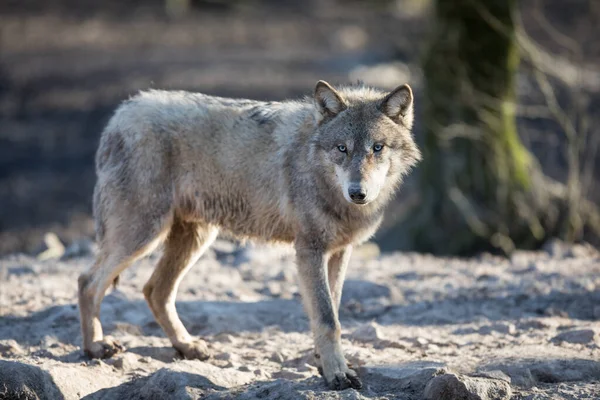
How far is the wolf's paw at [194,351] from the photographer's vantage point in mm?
6449

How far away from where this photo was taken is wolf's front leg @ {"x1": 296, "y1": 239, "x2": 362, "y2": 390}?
5527 mm

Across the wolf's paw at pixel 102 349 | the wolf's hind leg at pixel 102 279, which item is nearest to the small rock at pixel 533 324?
the wolf's hind leg at pixel 102 279

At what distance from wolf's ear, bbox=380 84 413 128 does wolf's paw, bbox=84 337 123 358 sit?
8.30ft

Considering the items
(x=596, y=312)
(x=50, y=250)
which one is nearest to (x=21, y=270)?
(x=50, y=250)

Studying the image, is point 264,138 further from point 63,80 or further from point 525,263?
point 63,80

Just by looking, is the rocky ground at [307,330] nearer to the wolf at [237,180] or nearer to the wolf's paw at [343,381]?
the wolf's paw at [343,381]

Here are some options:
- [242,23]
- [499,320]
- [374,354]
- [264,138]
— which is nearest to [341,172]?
[264,138]

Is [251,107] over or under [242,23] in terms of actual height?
under

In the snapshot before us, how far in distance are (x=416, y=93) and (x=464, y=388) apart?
12.5 m

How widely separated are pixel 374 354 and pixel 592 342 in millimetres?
1559

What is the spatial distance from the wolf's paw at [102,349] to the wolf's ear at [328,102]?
2.19 meters

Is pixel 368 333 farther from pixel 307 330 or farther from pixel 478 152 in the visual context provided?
pixel 478 152

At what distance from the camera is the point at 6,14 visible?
86.3ft

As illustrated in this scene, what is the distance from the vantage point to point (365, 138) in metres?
6.02
